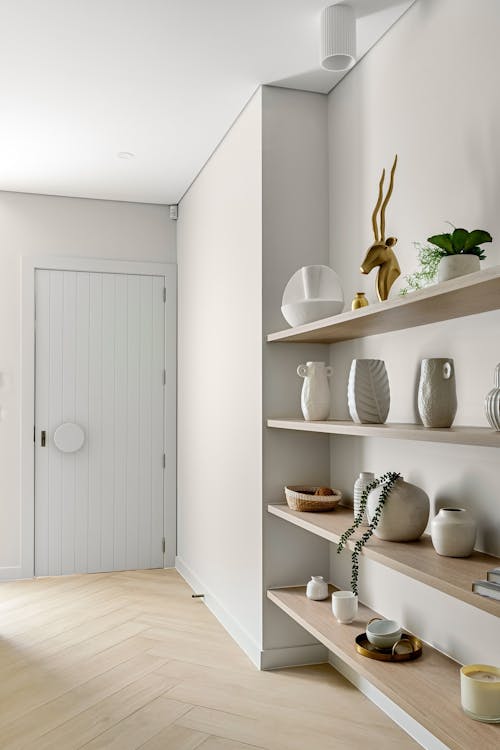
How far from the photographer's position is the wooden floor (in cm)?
224

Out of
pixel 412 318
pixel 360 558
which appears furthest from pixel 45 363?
pixel 412 318

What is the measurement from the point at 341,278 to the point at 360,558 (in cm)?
115

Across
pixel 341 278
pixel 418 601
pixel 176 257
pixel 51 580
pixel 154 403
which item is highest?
pixel 176 257

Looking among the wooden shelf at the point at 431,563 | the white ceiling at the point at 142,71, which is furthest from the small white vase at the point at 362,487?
the white ceiling at the point at 142,71

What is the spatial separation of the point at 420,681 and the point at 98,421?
2944mm

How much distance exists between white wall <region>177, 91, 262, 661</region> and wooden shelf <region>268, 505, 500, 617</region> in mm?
781

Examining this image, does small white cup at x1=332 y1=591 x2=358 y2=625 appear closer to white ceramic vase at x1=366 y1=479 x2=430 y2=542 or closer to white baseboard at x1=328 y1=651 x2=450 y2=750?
white baseboard at x1=328 y1=651 x2=450 y2=750

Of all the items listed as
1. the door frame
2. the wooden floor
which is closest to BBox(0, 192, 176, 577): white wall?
the door frame

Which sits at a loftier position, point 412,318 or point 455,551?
point 412,318

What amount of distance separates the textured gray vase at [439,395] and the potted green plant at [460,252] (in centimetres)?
26

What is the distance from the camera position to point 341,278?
2.81 m

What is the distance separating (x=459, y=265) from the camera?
174cm

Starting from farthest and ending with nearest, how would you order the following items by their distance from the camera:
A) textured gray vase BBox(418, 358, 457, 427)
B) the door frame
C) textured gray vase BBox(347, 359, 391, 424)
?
the door frame → textured gray vase BBox(347, 359, 391, 424) → textured gray vase BBox(418, 358, 457, 427)

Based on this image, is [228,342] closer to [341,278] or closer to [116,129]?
[341,278]
